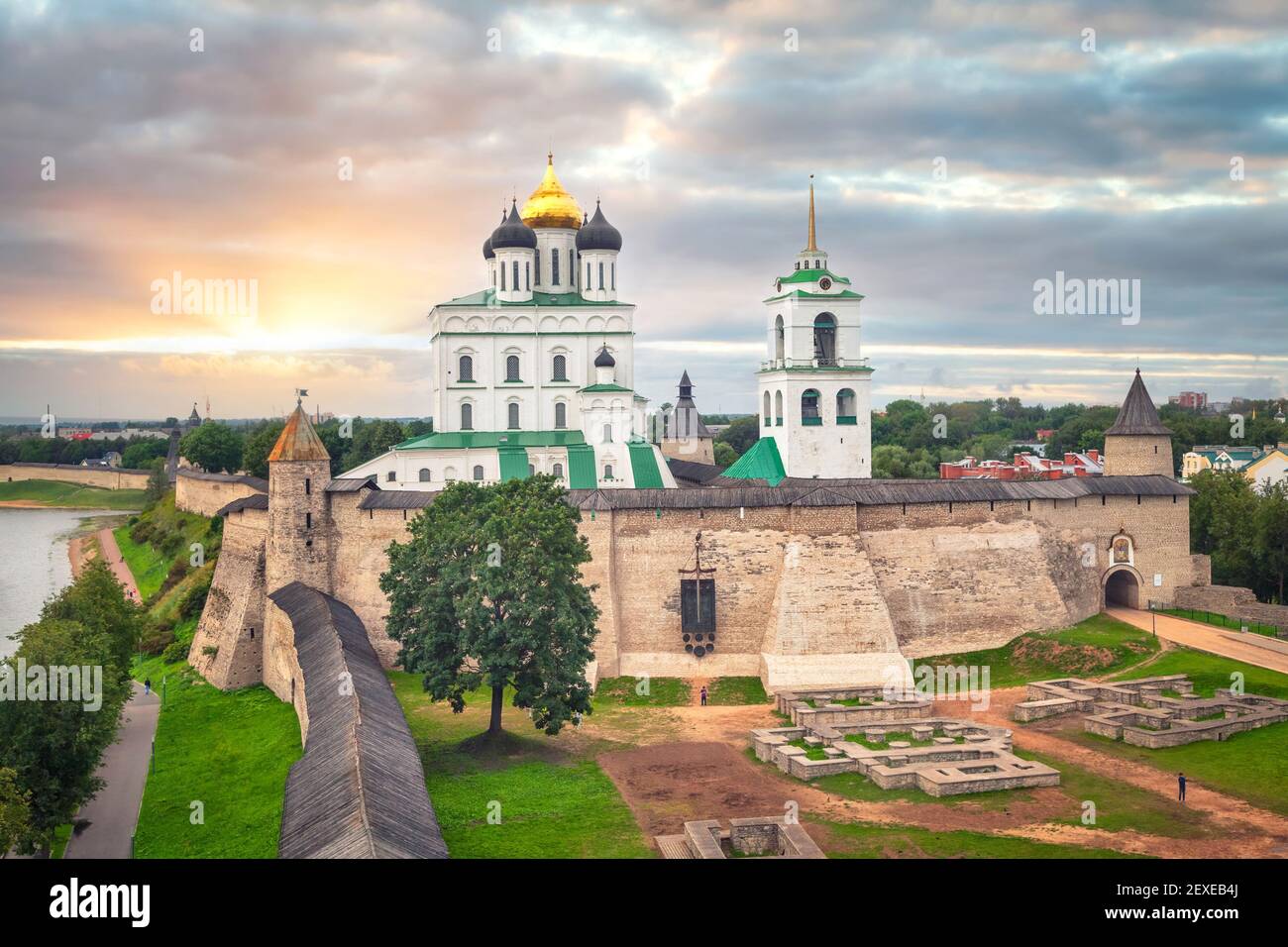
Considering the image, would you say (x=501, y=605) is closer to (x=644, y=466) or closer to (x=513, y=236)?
(x=644, y=466)

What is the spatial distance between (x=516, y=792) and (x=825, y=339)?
22085mm

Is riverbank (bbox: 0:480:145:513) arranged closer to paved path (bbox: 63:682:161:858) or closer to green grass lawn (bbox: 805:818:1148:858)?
paved path (bbox: 63:682:161:858)

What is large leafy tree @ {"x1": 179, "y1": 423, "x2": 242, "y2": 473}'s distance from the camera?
5450cm

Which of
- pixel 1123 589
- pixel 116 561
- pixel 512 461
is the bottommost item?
pixel 116 561

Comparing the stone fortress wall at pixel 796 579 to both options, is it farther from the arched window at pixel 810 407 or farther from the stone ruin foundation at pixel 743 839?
the arched window at pixel 810 407

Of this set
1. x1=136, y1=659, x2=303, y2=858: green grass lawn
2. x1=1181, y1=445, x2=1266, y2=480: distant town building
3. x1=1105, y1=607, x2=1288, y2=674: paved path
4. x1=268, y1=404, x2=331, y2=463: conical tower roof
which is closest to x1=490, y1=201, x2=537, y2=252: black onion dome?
x1=268, y1=404, x2=331, y2=463: conical tower roof

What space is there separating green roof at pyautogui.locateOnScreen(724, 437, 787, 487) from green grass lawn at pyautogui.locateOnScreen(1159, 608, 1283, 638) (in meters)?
11.5

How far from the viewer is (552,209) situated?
41.8m

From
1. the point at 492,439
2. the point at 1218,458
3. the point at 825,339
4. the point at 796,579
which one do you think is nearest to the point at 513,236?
the point at 492,439

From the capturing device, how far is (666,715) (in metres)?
23.0

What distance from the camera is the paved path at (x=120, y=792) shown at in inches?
701

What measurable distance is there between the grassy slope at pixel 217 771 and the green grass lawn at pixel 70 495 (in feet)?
189

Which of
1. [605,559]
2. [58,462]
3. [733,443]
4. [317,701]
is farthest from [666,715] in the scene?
[58,462]
